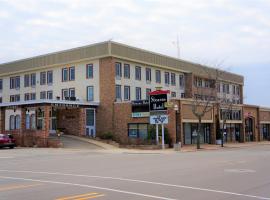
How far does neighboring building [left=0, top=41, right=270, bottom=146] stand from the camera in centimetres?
4431

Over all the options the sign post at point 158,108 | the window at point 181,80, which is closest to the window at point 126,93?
the sign post at point 158,108

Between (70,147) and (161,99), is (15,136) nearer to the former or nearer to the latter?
(70,147)

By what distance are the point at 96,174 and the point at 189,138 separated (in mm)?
31344

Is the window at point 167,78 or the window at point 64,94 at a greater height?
the window at point 167,78

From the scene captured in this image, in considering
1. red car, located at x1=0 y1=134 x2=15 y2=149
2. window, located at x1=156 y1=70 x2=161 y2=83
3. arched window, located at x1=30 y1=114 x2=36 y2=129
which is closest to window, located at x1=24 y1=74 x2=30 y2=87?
arched window, located at x1=30 y1=114 x2=36 y2=129

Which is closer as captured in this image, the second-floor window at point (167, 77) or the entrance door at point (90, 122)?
the entrance door at point (90, 122)

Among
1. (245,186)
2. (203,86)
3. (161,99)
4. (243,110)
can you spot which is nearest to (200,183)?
(245,186)

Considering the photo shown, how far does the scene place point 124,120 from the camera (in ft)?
151

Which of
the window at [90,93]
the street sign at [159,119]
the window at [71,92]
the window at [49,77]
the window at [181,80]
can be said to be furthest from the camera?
the window at [181,80]

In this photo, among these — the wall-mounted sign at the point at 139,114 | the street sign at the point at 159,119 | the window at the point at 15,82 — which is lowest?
the street sign at the point at 159,119

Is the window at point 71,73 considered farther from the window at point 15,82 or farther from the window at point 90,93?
the window at point 15,82

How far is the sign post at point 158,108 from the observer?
39031 millimetres

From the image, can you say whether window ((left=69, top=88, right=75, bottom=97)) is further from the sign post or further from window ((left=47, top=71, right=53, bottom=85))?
the sign post

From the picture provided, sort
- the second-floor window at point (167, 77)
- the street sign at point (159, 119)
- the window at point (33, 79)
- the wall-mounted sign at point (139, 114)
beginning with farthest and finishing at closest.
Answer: the second-floor window at point (167, 77)
the window at point (33, 79)
the wall-mounted sign at point (139, 114)
the street sign at point (159, 119)
